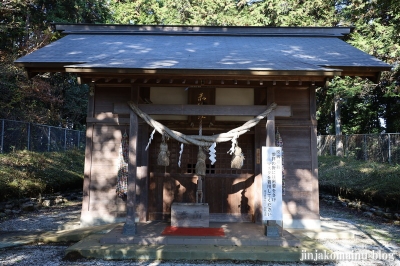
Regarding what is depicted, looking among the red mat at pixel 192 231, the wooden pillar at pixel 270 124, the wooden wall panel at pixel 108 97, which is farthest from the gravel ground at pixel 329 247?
the wooden wall panel at pixel 108 97

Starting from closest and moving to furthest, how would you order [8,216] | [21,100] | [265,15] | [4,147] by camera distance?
[8,216]
[4,147]
[21,100]
[265,15]

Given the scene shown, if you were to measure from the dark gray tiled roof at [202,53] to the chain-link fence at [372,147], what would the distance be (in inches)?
232

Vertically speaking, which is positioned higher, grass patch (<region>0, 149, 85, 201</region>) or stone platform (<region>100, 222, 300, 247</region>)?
grass patch (<region>0, 149, 85, 201</region>)

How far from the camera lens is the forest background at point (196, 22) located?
11992 millimetres

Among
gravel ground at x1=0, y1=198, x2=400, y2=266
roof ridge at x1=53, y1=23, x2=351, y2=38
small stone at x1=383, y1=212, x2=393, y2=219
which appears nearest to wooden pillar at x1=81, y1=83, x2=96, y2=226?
gravel ground at x1=0, y1=198, x2=400, y2=266

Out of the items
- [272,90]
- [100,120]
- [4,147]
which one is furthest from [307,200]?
[4,147]

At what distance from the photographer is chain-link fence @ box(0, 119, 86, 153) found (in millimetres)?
10792

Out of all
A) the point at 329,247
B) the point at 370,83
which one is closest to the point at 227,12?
the point at 370,83

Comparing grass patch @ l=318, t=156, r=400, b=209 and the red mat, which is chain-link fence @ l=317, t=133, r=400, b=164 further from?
the red mat

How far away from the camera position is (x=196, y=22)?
19297 millimetres

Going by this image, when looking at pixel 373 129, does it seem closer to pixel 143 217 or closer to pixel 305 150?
pixel 305 150

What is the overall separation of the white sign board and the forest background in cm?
765

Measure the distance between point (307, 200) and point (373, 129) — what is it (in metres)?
15.3

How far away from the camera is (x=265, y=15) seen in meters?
18.5
